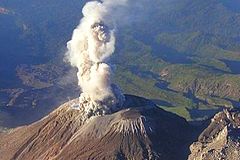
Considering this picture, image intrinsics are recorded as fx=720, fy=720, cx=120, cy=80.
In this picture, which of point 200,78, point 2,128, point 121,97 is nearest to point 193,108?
point 200,78

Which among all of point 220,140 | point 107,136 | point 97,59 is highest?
point 97,59

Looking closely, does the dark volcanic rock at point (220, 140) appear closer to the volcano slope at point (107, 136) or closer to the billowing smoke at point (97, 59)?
the volcano slope at point (107, 136)

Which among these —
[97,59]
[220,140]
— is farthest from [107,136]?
[220,140]

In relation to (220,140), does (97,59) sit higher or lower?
higher

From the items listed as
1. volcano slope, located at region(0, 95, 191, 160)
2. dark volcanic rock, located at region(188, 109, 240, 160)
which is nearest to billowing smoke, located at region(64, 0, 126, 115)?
volcano slope, located at region(0, 95, 191, 160)

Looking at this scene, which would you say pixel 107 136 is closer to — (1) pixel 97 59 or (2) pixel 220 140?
(1) pixel 97 59

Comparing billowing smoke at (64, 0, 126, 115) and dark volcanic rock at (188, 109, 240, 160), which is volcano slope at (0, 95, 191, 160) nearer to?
billowing smoke at (64, 0, 126, 115)

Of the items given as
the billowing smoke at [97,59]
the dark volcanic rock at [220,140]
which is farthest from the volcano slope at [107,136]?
the dark volcanic rock at [220,140]
